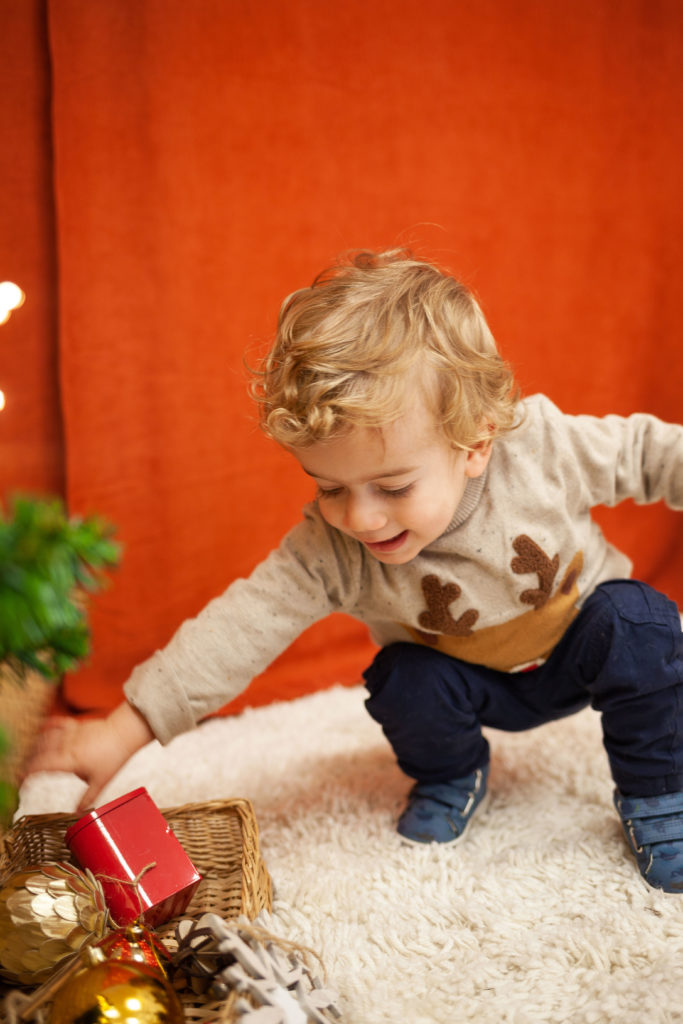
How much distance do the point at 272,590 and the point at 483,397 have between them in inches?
10.2

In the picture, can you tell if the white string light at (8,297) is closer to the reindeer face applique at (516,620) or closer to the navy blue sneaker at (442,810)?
the reindeer face applique at (516,620)

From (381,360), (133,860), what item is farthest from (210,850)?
(381,360)

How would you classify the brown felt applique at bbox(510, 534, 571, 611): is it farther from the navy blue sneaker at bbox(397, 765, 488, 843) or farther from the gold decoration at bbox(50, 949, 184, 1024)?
the gold decoration at bbox(50, 949, 184, 1024)

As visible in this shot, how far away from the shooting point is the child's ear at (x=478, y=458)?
31.8 inches

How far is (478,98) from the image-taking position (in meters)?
1.31

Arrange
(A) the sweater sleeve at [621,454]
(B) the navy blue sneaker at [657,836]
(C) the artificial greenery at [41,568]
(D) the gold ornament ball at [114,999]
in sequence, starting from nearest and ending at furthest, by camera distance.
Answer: (C) the artificial greenery at [41,568] < (D) the gold ornament ball at [114,999] < (B) the navy blue sneaker at [657,836] < (A) the sweater sleeve at [621,454]

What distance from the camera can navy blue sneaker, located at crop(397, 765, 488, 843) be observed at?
2.89ft

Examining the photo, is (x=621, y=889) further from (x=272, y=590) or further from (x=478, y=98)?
(x=478, y=98)

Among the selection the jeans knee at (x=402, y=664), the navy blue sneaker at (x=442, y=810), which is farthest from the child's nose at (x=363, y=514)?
the navy blue sneaker at (x=442, y=810)

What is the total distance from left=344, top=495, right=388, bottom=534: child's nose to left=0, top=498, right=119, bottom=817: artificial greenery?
0.31 metres

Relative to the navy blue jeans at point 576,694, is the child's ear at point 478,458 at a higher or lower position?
higher

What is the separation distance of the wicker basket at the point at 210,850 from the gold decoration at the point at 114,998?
146mm

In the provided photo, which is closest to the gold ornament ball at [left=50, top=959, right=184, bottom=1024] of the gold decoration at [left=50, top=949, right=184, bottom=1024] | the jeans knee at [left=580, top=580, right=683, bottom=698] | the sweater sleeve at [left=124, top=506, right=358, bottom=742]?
the gold decoration at [left=50, top=949, right=184, bottom=1024]

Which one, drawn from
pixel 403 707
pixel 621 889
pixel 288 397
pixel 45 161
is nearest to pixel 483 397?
pixel 288 397
